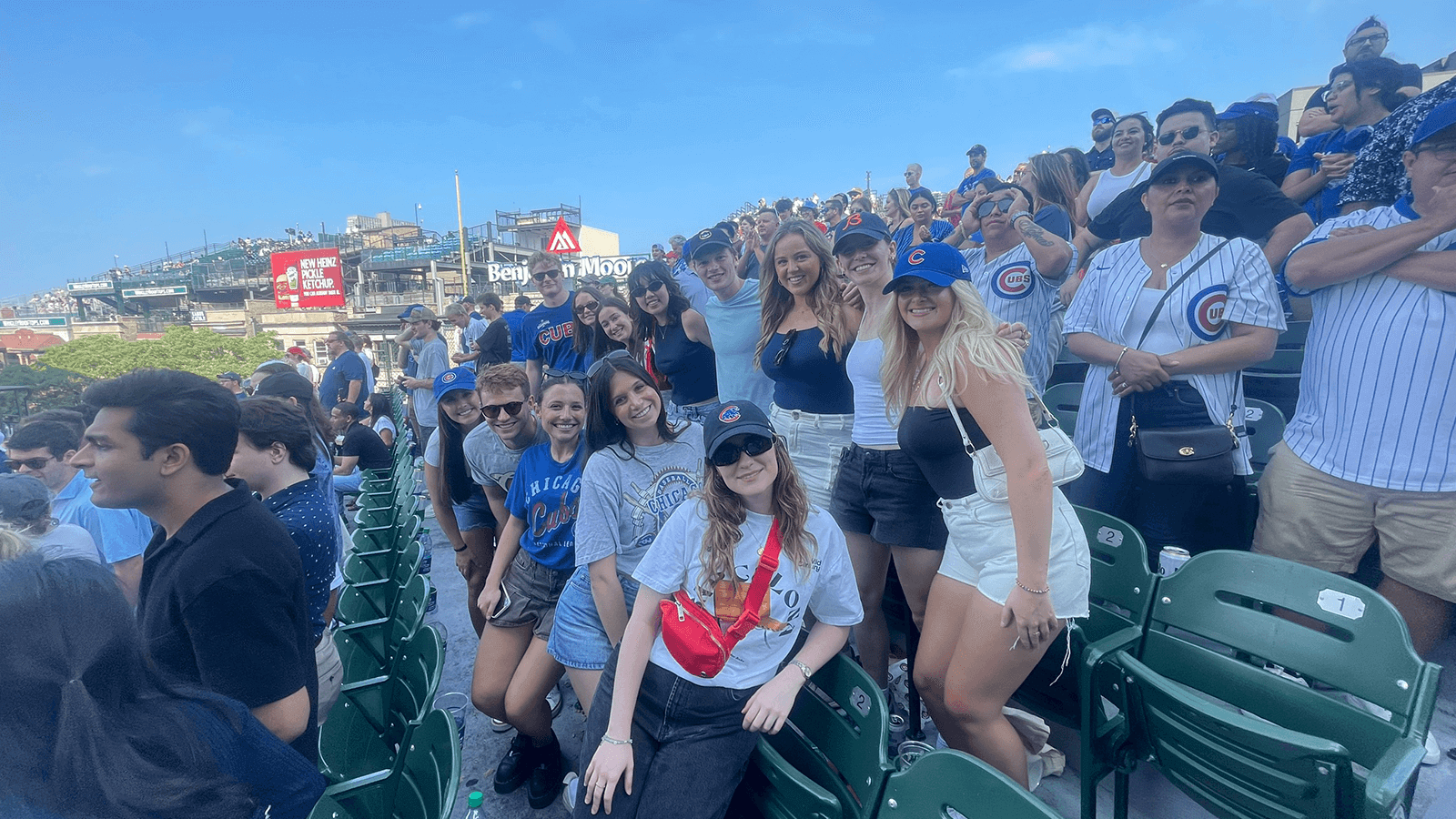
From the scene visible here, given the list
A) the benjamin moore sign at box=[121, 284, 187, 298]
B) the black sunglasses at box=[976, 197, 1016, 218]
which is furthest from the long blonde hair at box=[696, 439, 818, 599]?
the benjamin moore sign at box=[121, 284, 187, 298]

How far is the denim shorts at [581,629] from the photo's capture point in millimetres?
2402

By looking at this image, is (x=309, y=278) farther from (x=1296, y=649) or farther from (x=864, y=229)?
(x=1296, y=649)

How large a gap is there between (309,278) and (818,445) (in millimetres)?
49849

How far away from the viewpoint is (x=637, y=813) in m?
1.74

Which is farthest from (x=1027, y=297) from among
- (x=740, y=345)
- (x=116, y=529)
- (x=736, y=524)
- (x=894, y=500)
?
(x=116, y=529)

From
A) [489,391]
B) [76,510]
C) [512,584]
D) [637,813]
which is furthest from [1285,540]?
[76,510]

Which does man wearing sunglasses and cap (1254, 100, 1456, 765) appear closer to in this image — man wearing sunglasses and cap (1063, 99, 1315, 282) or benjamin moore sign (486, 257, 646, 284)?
man wearing sunglasses and cap (1063, 99, 1315, 282)

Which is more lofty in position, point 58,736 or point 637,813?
point 58,736

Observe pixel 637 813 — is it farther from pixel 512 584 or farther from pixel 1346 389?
pixel 1346 389

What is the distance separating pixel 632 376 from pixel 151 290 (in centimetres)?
7835

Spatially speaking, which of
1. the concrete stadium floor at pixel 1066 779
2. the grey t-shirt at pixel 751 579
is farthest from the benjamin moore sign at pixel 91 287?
the grey t-shirt at pixel 751 579

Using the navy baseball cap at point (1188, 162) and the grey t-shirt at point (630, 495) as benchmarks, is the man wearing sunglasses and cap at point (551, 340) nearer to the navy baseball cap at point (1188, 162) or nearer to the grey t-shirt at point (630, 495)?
the grey t-shirt at point (630, 495)

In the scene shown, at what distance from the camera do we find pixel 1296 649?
5.69 ft

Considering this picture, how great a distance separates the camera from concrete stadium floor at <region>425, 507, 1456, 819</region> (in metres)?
2.01
